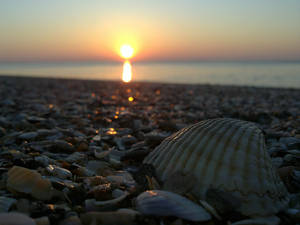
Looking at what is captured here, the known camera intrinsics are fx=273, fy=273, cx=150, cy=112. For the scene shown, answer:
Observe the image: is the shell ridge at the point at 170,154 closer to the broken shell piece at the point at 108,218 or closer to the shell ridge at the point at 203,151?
the shell ridge at the point at 203,151

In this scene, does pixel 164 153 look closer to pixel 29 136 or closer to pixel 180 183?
pixel 180 183

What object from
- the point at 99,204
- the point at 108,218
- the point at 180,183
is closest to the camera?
the point at 108,218

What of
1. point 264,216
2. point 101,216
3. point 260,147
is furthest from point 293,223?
point 101,216

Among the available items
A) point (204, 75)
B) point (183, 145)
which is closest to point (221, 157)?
point (183, 145)

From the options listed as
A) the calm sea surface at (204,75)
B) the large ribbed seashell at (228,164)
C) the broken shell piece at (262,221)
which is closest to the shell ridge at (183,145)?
the large ribbed seashell at (228,164)

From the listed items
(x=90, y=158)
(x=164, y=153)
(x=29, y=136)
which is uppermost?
(x=164, y=153)

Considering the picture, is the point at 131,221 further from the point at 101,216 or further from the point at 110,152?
the point at 110,152
